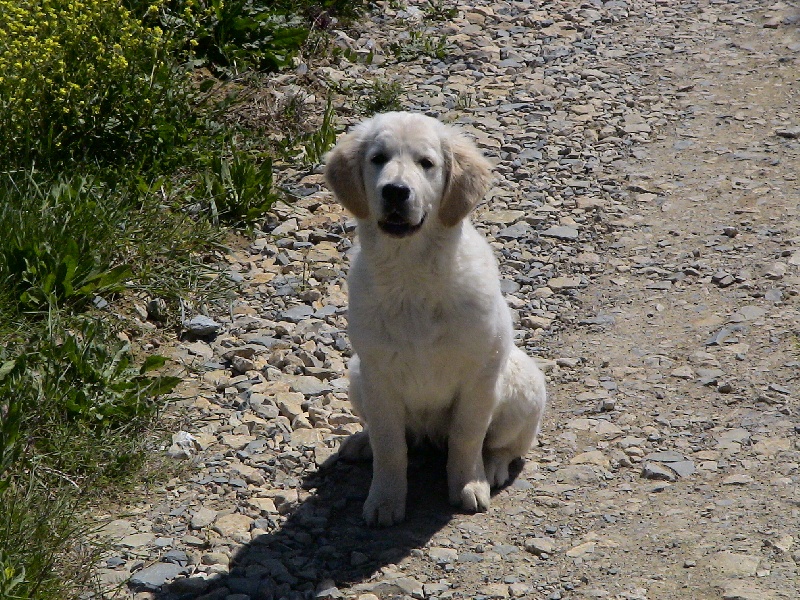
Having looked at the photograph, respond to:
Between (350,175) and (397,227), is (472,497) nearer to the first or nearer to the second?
(397,227)

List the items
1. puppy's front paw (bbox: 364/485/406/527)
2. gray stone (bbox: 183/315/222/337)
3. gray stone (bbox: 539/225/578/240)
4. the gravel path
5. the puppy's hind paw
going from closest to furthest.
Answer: the gravel path → puppy's front paw (bbox: 364/485/406/527) → the puppy's hind paw → gray stone (bbox: 183/315/222/337) → gray stone (bbox: 539/225/578/240)

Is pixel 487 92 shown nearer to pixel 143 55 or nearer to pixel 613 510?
pixel 143 55

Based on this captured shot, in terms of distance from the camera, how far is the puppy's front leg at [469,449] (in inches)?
149

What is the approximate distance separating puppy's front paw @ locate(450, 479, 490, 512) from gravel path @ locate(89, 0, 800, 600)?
8cm

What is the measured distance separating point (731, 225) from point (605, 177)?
900mm

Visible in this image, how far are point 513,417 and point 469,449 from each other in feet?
0.85

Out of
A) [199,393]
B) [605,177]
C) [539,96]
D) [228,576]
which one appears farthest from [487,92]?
[228,576]

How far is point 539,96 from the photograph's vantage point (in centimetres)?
724

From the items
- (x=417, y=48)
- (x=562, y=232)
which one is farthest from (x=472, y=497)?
(x=417, y=48)

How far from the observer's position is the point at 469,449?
3.85 m

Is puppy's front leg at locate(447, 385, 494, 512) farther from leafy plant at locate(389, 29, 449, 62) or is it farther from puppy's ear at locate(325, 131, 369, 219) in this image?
leafy plant at locate(389, 29, 449, 62)

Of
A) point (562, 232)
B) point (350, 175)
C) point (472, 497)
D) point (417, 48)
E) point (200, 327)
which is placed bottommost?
Answer: point (472, 497)

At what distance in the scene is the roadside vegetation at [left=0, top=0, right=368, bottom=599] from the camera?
3.70 meters

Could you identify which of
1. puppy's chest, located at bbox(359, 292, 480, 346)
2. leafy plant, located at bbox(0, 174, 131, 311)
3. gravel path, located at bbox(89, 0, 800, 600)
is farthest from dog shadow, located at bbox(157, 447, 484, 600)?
leafy plant, located at bbox(0, 174, 131, 311)
